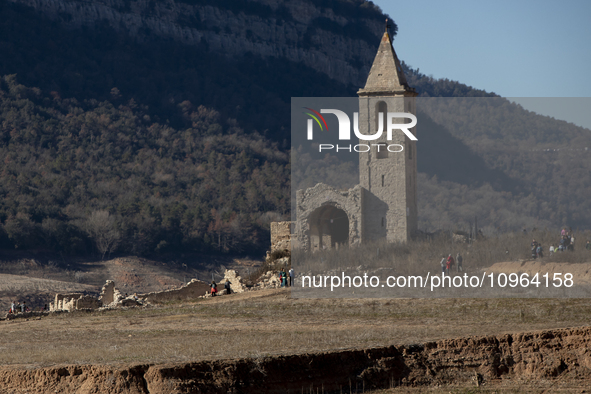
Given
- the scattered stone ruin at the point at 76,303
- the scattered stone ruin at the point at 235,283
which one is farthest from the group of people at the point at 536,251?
the scattered stone ruin at the point at 76,303

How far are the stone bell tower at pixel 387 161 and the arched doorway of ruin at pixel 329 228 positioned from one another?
1.90 metres

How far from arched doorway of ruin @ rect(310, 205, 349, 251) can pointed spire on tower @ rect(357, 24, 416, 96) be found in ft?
19.3

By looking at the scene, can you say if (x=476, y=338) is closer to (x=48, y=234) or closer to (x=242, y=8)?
(x=48, y=234)

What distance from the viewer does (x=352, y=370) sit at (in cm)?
1200

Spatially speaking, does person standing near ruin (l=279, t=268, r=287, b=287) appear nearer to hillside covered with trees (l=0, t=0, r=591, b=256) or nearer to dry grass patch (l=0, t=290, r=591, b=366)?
dry grass patch (l=0, t=290, r=591, b=366)

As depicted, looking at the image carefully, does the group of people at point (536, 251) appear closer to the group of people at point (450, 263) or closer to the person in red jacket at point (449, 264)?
the group of people at point (450, 263)

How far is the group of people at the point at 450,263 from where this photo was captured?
26.9 metres

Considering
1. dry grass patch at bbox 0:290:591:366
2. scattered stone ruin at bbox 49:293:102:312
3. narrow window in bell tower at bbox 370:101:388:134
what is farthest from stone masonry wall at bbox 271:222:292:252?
dry grass patch at bbox 0:290:591:366

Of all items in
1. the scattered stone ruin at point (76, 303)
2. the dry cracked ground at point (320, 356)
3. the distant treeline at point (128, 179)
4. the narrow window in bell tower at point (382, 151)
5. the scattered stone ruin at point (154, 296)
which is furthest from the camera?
the distant treeline at point (128, 179)

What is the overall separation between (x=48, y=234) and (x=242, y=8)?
58.5m

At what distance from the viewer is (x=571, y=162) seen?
4238 cm

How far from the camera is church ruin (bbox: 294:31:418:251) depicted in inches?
1467

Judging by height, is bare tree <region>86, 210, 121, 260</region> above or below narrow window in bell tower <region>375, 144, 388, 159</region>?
below

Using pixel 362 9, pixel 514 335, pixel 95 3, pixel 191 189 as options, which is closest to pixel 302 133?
pixel 191 189
